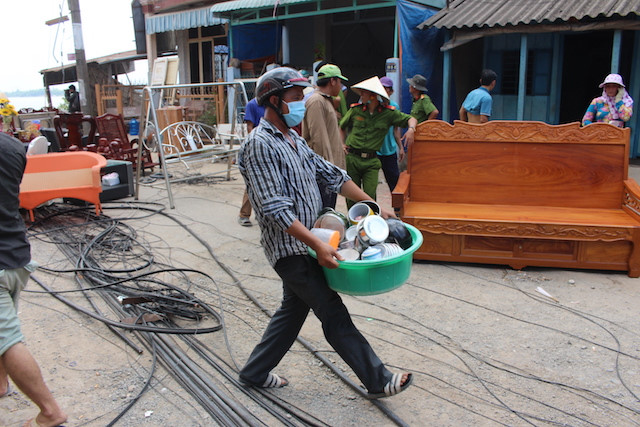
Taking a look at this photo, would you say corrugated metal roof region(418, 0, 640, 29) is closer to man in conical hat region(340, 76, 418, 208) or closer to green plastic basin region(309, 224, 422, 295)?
man in conical hat region(340, 76, 418, 208)

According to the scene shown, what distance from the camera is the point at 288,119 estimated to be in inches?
112

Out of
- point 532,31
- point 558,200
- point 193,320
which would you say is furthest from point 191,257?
point 532,31

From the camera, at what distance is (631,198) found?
5262 mm

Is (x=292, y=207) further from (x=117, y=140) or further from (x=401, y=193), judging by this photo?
(x=117, y=140)

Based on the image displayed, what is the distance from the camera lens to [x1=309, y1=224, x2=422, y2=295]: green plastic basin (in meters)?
2.61

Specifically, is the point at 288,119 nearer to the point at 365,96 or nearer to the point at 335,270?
the point at 335,270

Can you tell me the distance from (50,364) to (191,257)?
2301 millimetres

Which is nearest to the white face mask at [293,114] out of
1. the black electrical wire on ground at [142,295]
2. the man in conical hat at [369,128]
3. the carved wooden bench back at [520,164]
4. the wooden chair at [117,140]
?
the black electrical wire on ground at [142,295]

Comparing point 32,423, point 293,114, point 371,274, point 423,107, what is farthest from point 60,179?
point 371,274

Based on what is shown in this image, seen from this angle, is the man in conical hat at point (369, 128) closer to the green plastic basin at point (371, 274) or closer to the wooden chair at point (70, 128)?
the green plastic basin at point (371, 274)

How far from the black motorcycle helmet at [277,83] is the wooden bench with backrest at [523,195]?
2585 millimetres

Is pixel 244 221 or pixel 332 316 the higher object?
pixel 332 316

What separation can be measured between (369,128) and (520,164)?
64.2 inches

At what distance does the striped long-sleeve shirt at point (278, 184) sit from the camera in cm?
268
